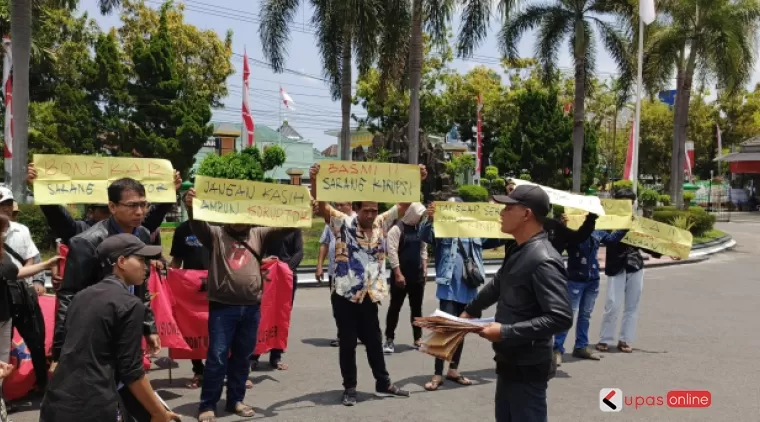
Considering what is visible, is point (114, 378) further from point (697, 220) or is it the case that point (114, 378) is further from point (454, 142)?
point (454, 142)

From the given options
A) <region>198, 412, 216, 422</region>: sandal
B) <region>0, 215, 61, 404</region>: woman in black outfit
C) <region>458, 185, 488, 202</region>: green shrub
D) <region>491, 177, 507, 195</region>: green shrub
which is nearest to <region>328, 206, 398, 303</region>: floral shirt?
<region>198, 412, 216, 422</region>: sandal

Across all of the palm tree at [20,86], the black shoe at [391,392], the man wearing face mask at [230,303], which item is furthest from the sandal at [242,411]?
the palm tree at [20,86]

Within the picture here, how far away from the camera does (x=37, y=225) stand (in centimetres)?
1508

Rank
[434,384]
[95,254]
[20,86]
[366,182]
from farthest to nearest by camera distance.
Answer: [20,86], [434,384], [366,182], [95,254]

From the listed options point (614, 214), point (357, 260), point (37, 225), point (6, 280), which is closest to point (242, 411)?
point (357, 260)

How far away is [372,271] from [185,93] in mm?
28723

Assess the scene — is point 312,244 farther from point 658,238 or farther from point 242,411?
point 242,411

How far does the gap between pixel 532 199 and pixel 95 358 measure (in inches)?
87.7

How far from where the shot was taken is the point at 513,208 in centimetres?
350

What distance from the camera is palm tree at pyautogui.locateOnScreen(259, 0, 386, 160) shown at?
1909 centimetres

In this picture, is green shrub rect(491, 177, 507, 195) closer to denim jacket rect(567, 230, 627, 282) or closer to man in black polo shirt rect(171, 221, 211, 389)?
denim jacket rect(567, 230, 627, 282)

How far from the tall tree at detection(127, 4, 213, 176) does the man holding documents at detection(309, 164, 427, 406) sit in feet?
84.0

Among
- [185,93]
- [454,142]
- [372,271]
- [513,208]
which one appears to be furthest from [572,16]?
[454,142]

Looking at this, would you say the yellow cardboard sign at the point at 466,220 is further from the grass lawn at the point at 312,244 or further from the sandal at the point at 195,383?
the grass lawn at the point at 312,244
